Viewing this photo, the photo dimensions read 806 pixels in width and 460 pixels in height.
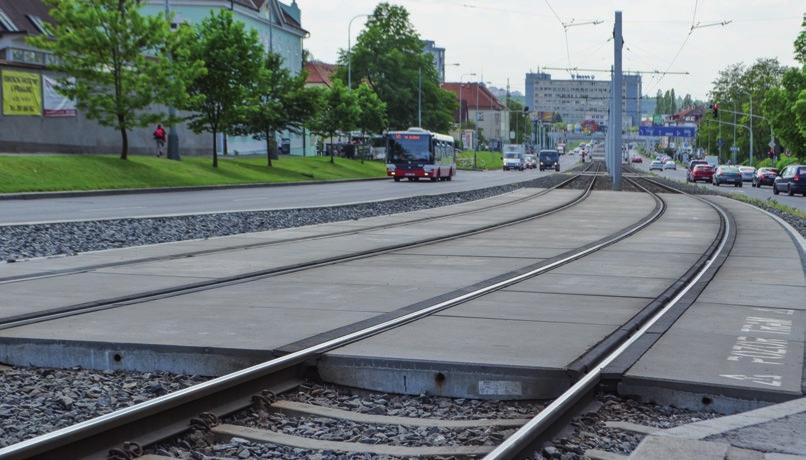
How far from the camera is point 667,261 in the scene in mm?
15859

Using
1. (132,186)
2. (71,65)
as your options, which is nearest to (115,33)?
(71,65)

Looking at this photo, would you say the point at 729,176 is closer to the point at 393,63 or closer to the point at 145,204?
the point at 393,63

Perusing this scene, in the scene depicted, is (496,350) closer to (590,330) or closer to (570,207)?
(590,330)

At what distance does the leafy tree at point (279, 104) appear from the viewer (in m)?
57.2

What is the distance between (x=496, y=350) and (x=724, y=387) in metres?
1.77

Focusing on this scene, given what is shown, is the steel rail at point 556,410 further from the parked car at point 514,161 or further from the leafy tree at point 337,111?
the parked car at point 514,161

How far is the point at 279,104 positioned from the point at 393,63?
4954 cm

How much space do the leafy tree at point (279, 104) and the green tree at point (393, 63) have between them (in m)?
45.7

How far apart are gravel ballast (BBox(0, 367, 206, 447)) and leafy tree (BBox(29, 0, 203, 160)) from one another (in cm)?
3654

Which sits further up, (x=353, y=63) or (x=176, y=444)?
(x=353, y=63)

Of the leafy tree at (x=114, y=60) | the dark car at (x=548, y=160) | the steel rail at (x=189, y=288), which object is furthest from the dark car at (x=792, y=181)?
the dark car at (x=548, y=160)

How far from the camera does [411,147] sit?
62.3 m

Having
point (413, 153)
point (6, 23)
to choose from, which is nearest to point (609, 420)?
point (413, 153)

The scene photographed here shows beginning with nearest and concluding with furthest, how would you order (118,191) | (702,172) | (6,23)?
1. (118,191)
2. (6,23)
3. (702,172)
